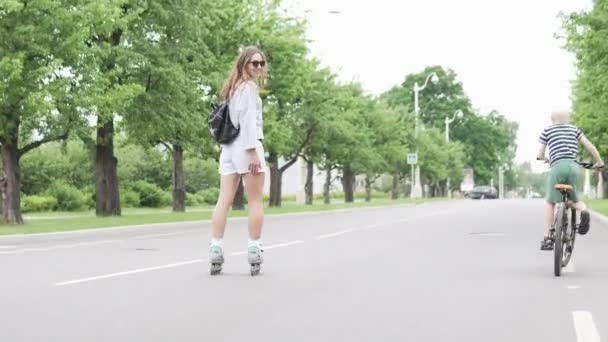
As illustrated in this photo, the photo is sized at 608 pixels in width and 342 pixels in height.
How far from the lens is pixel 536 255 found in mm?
13961

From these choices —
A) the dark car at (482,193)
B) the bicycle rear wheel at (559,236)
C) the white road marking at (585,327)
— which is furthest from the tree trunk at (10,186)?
the dark car at (482,193)

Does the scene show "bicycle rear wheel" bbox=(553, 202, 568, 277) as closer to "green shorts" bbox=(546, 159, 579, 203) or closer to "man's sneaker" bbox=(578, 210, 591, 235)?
"green shorts" bbox=(546, 159, 579, 203)

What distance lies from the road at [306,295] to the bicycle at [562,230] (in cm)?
24

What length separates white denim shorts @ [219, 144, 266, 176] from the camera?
968cm

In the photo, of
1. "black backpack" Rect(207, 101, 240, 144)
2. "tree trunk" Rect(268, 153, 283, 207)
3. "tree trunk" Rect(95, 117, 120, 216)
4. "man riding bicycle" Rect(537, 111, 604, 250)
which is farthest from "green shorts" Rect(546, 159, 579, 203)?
"tree trunk" Rect(268, 153, 283, 207)

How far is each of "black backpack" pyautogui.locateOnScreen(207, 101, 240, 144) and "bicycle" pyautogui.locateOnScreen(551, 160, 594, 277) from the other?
3.44 metres

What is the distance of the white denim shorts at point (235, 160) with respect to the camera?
31.8ft

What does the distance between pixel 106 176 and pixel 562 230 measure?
72.9ft

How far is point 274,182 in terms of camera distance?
47531 millimetres

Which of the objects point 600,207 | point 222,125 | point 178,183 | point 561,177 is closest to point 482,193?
point 600,207

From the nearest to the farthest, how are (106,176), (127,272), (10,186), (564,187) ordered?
1. (127,272)
2. (564,187)
3. (10,186)
4. (106,176)

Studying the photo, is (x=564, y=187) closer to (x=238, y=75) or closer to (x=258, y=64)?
(x=258, y=64)

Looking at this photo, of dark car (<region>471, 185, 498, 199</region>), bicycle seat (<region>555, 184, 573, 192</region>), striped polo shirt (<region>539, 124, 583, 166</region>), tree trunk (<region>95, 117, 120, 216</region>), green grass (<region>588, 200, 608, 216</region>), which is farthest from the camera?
dark car (<region>471, 185, 498, 199</region>)

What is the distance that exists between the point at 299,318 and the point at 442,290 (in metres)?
2.30
